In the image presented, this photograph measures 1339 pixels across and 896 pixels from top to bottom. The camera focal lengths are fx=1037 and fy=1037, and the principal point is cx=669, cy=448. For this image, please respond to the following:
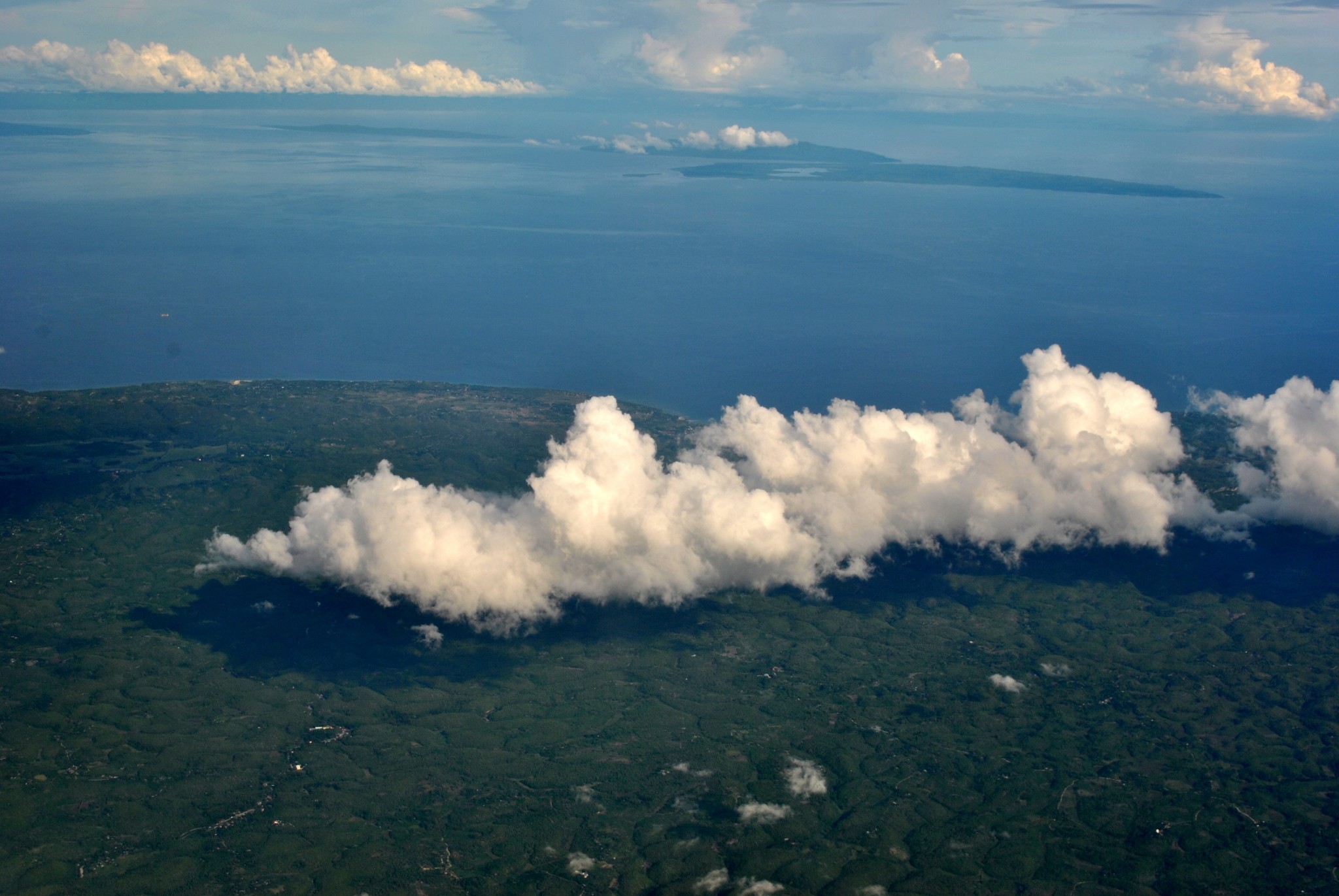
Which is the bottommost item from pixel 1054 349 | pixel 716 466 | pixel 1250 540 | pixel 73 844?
pixel 73 844

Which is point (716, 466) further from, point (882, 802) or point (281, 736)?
point (281, 736)

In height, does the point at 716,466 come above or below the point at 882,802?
above

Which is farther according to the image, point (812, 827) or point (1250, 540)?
point (1250, 540)

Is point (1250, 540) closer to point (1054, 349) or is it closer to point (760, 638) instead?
point (1054, 349)

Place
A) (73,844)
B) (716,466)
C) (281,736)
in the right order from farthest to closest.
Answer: (716,466), (281,736), (73,844)

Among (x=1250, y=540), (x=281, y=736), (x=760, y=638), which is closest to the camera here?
(x=281, y=736)

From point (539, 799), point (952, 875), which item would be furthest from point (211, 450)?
point (952, 875)
